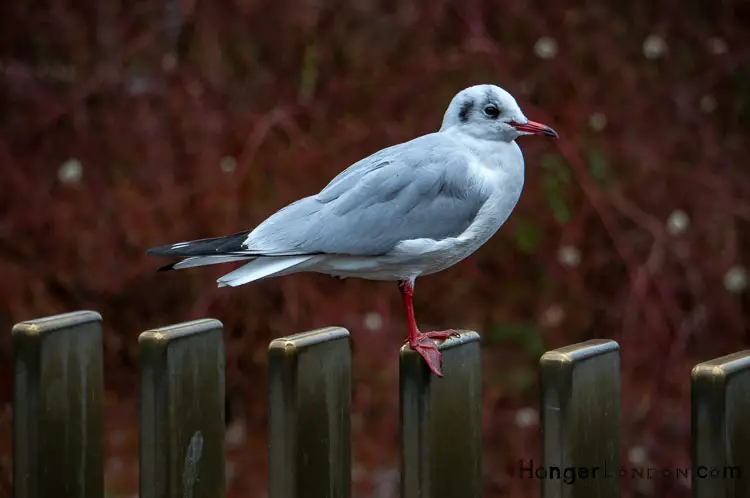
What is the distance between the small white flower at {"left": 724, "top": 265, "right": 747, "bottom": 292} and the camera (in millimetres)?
3904

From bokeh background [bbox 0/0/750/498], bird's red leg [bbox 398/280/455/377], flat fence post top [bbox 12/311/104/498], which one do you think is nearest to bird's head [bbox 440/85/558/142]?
bird's red leg [bbox 398/280/455/377]

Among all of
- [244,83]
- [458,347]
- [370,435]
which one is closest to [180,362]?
[458,347]

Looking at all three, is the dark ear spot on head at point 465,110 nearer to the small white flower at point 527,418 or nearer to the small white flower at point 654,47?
the small white flower at point 527,418

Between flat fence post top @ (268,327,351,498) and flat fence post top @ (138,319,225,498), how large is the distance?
0.10 metres

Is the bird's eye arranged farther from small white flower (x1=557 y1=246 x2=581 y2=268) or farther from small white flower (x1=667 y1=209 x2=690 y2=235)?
small white flower (x1=667 y1=209 x2=690 y2=235)

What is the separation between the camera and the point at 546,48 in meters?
4.02

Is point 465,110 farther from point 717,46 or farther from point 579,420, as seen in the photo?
point 717,46

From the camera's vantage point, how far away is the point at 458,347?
1614 millimetres

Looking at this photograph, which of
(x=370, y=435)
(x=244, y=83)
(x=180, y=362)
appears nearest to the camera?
(x=180, y=362)

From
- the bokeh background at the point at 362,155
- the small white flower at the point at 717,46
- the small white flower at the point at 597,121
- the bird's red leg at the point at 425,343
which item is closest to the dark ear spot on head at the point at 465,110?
the bird's red leg at the point at 425,343

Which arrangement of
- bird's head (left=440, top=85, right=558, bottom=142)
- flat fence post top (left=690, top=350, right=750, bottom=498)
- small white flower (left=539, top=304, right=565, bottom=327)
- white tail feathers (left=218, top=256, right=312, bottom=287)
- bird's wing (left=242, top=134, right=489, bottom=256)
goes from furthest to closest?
small white flower (left=539, top=304, right=565, bottom=327)
bird's head (left=440, top=85, right=558, bottom=142)
bird's wing (left=242, top=134, right=489, bottom=256)
white tail feathers (left=218, top=256, right=312, bottom=287)
flat fence post top (left=690, top=350, right=750, bottom=498)

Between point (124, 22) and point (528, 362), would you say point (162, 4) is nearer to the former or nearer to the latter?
point (124, 22)

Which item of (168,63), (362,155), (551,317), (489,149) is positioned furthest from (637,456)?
(168,63)

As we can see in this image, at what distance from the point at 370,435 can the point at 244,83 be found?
1249 millimetres
